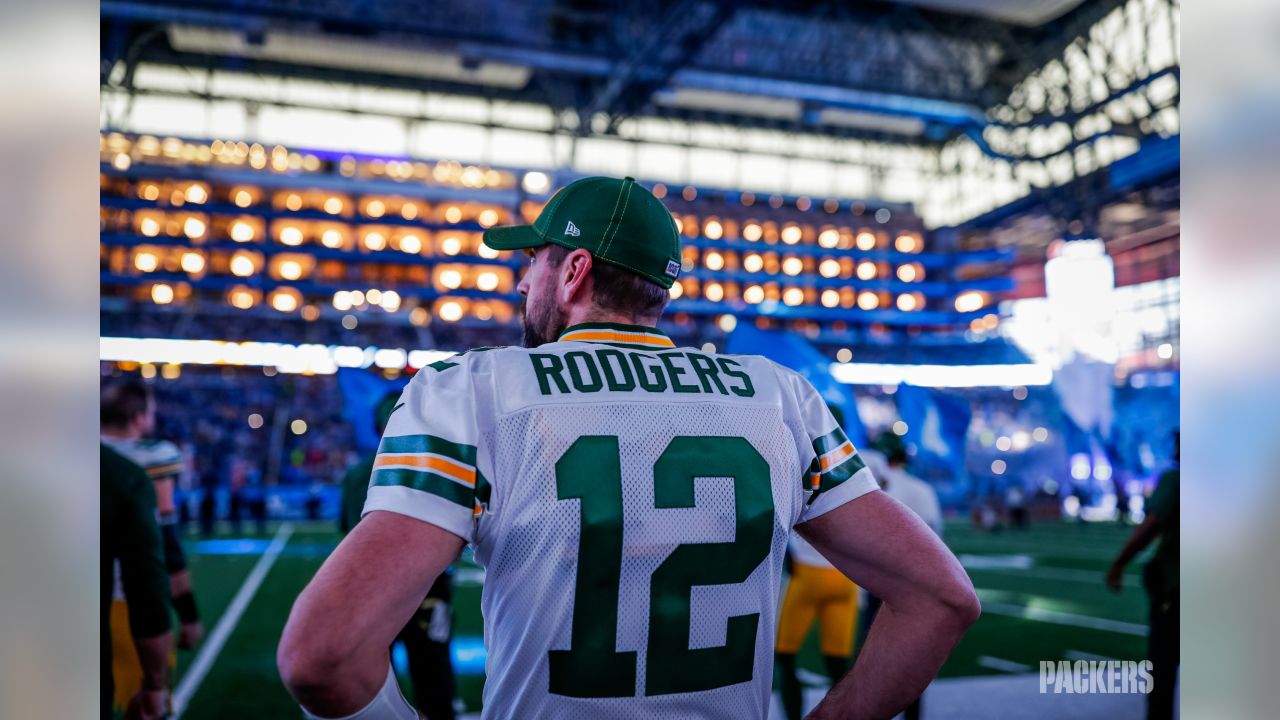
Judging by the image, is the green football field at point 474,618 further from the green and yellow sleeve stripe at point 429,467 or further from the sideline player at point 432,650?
the green and yellow sleeve stripe at point 429,467

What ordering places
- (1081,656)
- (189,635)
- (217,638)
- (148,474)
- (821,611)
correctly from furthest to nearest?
(217,638)
(1081,656)
(821,611)
(189,635)
(148,474)

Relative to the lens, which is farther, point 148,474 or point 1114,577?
point 1114,577

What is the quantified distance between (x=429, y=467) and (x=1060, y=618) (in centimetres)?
1173

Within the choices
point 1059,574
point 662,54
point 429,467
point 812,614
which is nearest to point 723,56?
point 662,54

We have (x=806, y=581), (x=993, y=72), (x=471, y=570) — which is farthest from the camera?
(x=993, y=72)

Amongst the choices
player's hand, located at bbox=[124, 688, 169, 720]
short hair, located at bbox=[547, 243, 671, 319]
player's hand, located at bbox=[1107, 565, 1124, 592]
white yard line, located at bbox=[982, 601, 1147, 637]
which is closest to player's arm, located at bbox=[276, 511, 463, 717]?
short hair, located at bbox=[547, 243, 671, 319]

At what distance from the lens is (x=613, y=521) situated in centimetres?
171

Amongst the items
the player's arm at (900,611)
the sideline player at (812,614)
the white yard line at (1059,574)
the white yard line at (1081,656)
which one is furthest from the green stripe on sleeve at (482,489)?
the white yard line at (1059,574)

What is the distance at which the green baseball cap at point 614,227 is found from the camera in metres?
1.95

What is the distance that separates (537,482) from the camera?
66.9 inches

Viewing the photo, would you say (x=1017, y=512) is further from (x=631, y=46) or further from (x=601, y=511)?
(x=601, y=511)
